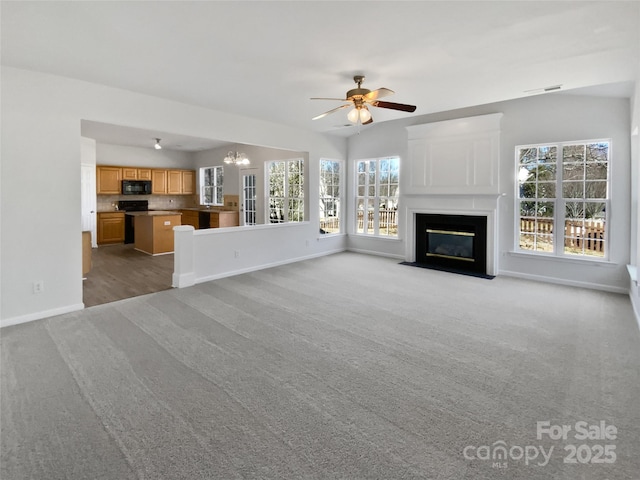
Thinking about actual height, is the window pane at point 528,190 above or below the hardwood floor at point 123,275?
above

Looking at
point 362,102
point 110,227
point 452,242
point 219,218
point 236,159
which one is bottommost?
point 452,242

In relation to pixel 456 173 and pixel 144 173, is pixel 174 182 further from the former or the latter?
pixel 456 173

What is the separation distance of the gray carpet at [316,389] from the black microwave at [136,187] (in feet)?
18.6

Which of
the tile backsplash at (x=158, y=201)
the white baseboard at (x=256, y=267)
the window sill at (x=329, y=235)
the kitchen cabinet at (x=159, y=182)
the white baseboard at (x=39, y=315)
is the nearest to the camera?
the white baseboard at (x=39, y=315)

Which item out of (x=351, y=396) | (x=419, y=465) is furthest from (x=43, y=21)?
(x=419, y=465)

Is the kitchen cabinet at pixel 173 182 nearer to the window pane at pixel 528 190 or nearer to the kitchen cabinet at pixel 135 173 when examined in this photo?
the kitchen cabinet at pixel 135 173

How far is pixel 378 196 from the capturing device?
7684mm

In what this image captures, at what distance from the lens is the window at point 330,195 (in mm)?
7695

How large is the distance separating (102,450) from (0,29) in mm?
3308

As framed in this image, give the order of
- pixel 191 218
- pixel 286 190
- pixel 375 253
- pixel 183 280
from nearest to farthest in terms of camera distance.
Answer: pixel 183 280 → pixel 375 253 → pixel 286 190 → pixel 191 218

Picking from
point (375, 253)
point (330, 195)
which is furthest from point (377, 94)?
point (375, 253)

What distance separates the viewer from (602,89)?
14.8 feet

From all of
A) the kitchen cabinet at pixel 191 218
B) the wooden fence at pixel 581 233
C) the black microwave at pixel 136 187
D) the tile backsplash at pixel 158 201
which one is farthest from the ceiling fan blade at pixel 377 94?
the tile backsplash at pixel 158 201

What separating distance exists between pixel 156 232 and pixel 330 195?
392 centimetres
